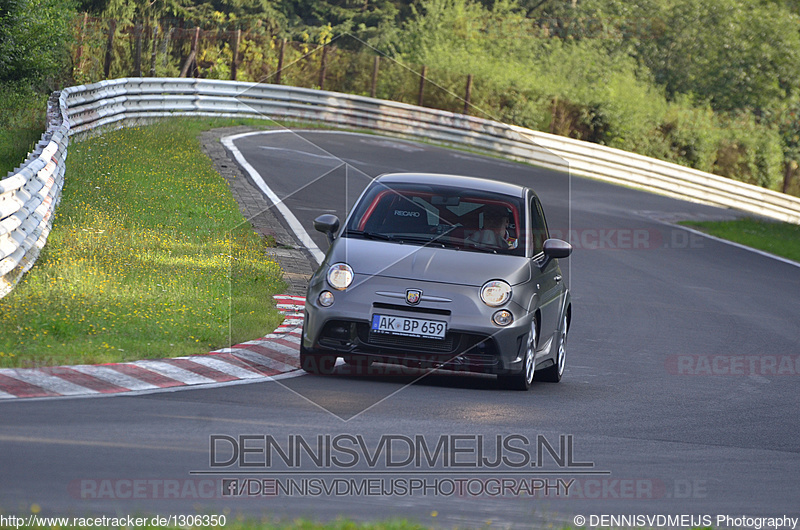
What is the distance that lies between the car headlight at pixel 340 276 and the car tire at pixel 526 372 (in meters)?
1.50

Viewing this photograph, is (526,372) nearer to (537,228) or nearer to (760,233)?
(537,228)

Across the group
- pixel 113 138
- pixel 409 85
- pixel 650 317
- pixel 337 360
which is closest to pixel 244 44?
pixel 409 85

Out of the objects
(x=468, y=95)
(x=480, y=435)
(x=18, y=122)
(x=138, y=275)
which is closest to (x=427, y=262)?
(x=480, y=435)

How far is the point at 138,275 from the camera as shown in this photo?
1236 centimetres

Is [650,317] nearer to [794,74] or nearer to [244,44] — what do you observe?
[244,44]

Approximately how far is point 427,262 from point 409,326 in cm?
58

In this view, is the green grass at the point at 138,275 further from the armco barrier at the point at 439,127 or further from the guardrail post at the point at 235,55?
the guardrail post at the point at 235,55

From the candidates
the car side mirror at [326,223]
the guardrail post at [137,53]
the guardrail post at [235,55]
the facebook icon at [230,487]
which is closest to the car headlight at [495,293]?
the car side mirror at [326,223]

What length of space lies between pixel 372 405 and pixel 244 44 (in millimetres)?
33579

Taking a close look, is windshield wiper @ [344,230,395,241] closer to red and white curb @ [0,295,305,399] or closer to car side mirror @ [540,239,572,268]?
red and white curb @ [0,295,305,399]

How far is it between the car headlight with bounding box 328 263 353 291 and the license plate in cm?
36

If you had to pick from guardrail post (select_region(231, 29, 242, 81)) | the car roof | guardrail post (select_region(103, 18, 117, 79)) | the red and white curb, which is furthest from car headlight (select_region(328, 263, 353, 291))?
guardrail post (select_region(231, 29, 242, 81))

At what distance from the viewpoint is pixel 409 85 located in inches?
1635

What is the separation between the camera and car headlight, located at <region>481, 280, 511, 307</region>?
30.1 feet
